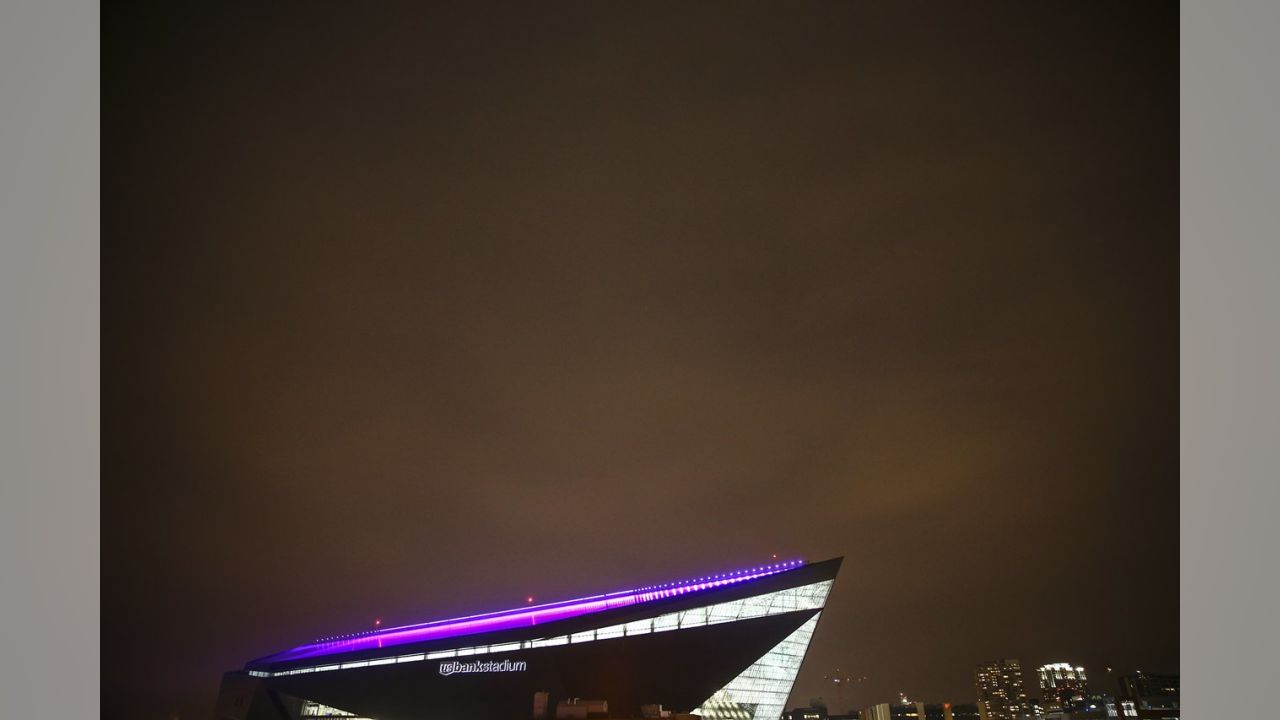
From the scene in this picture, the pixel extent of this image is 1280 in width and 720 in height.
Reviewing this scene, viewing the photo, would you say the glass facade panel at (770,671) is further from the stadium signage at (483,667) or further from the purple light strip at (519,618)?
the stadium signage at (483,667)

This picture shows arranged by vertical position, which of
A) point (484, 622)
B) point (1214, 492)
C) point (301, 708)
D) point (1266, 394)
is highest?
point (1266, 394)

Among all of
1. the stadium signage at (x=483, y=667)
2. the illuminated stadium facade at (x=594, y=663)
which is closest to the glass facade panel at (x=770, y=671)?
the illuminated stadium facade at (x=594, y=663)

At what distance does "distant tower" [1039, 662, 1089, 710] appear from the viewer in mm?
86875

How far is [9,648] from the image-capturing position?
6.63 metres

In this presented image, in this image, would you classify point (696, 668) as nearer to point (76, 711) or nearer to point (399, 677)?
point (399, 677)

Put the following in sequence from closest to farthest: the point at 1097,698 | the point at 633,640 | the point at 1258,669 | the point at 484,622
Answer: the point at 1258,669 < the point at 633,640 < the point at 484,622 < the point at 1097,698

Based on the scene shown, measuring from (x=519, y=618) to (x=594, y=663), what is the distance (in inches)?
148

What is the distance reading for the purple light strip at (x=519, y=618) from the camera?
1316 inches

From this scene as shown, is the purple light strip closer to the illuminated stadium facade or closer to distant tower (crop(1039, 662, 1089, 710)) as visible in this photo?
the illuminated stadium facade

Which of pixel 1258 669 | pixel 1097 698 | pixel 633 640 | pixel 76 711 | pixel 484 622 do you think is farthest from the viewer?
pixel 1097 698

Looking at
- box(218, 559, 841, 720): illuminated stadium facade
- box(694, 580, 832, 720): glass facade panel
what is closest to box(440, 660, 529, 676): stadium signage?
box(218, 559, 841, 720): illuminated stadium facade

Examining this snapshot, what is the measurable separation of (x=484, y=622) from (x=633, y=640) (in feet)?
A: 21.3

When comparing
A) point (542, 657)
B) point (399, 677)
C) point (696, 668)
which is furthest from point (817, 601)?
point (399, 677)

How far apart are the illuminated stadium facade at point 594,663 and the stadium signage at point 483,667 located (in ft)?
0.13
